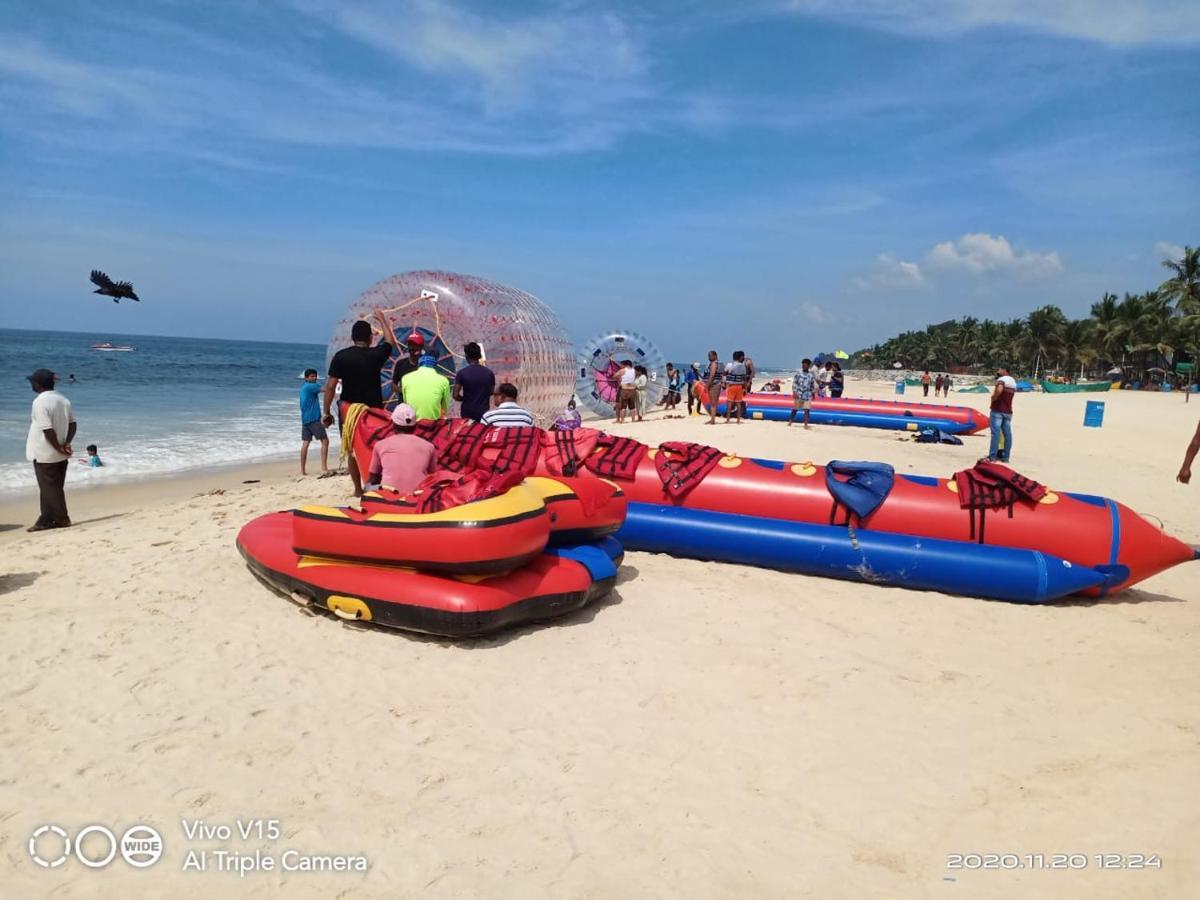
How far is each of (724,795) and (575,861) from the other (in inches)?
24.4

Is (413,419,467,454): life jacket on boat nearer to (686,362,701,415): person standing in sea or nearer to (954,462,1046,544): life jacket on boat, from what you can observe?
(954,462,1046,544): life jacket on boat

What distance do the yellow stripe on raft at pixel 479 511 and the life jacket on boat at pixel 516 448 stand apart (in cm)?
116

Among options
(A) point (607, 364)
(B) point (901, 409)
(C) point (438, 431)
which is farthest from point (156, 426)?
(B) point (901, 409)

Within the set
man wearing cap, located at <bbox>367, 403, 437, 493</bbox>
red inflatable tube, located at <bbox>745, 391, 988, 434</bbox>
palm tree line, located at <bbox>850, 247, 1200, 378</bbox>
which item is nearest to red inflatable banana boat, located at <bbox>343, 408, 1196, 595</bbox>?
man wearing cap, located at <bbox>367, 403, 437, 493</bbox>

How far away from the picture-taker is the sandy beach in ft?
7.48

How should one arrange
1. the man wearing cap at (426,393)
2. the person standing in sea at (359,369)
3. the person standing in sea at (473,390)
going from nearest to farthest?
the person standing in sea at (359,369) → the man wearing cap at (426,393) → the person standing in sea at (473,390)

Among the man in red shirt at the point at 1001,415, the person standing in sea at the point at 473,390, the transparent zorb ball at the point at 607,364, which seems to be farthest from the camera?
the transparent zorb ball at the point at 607,364

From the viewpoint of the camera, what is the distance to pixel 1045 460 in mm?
10469

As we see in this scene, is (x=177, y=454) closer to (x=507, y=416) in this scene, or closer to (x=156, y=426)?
(x=156, y=426)

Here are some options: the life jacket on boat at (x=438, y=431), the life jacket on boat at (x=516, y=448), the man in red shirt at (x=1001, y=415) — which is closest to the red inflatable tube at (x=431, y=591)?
the life jacket on boat at (x=516, y=448)

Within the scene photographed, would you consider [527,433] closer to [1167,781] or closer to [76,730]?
[76,730]

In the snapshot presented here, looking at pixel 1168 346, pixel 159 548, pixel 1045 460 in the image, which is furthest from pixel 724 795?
pixel 1168 346

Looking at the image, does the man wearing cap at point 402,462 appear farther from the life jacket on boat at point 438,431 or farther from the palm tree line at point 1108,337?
the palm tree line at point 1108,337

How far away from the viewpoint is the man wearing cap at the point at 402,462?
4500 millimetres
